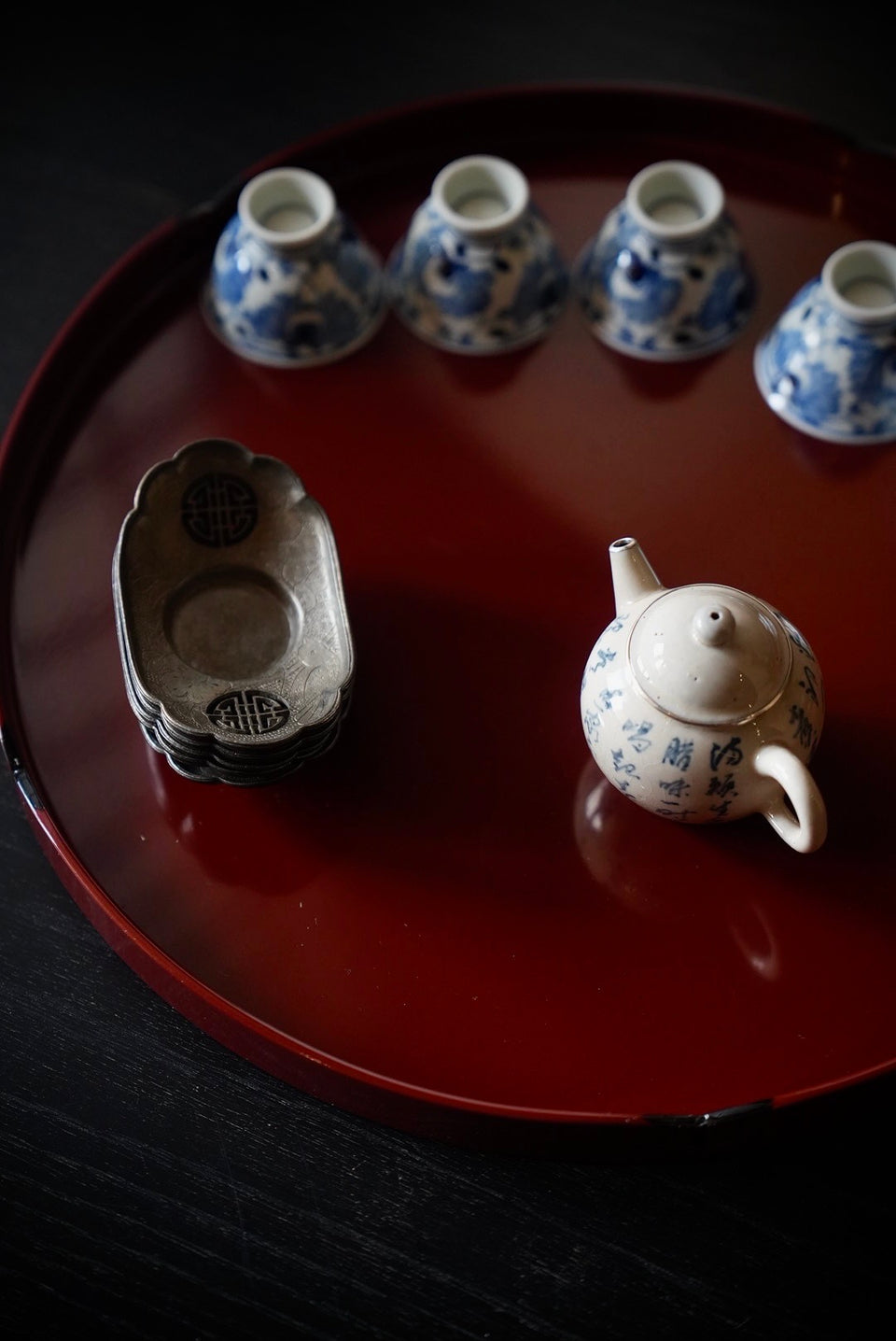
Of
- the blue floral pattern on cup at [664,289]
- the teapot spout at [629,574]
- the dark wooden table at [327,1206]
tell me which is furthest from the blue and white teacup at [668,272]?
the dark wooden table at [327,1206]

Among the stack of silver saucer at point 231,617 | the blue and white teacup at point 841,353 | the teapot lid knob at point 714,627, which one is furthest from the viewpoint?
the blue and white teacup at point 841,353

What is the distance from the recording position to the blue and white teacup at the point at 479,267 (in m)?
1.14

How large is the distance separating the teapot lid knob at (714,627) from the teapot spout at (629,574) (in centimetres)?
8

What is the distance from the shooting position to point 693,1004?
884 millimetres

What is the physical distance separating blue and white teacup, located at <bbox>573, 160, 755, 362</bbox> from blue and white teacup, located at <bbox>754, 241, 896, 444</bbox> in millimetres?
57

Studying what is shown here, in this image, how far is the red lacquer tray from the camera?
883 millimetres

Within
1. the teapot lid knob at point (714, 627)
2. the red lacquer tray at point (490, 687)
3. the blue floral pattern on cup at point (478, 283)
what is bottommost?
the red lacquer tray at point (490, 687)

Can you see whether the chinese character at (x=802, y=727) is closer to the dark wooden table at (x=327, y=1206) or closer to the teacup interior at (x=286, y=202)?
the dark wooden table at (x=327, y=1206)

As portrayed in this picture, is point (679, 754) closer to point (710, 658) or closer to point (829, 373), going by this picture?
point (710, 658)

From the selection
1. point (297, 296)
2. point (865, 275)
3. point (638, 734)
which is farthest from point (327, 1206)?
point (865, 275)

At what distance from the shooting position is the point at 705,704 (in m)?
0.83

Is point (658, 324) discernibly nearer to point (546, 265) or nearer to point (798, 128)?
point (546, 265)

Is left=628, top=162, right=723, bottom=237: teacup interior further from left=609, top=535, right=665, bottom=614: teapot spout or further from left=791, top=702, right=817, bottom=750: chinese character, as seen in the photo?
left=791, top=702, right=817, bottom=750: chinese character

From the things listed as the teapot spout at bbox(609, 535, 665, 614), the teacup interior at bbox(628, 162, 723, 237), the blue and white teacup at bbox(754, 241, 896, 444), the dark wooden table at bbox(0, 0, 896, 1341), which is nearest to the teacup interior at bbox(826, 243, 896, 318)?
the blue and white teacup at bbox(754, 241, 896, 444)
